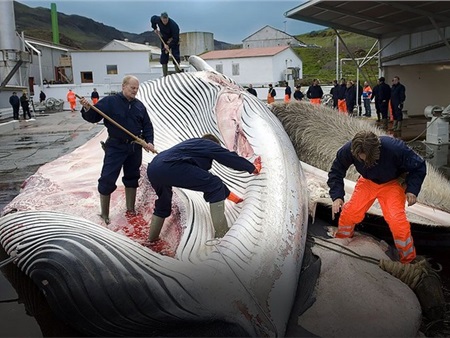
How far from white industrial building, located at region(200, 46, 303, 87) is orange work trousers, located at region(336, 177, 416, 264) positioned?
4425 cm

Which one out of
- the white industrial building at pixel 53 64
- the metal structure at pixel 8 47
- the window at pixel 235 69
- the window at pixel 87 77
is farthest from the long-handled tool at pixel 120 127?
the white industrial building at pixel 53 64

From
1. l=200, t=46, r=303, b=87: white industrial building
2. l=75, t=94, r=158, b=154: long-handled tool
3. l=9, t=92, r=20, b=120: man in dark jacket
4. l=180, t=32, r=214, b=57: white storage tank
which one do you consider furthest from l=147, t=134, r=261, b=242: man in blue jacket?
l=180, t=32, r=214, b=57: white storage tank

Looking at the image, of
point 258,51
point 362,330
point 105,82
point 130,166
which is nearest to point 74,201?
point 130,166

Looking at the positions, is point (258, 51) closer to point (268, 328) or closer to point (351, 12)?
point (351, 12)

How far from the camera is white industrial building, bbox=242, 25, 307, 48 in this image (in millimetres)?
74625

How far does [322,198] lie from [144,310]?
9.94 ft

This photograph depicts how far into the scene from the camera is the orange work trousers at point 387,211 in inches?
170

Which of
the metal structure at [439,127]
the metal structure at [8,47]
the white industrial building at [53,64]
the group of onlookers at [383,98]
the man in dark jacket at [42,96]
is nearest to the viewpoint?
the metal structure at [439,127]

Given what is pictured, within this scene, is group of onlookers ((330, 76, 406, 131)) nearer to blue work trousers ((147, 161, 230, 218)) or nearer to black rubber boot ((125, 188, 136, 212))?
black rubber boot ((125, 188, 136, 212))

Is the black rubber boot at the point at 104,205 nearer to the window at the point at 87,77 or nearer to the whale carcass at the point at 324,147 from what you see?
the whale carcass at the point at 324,147

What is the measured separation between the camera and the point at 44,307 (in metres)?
3.69

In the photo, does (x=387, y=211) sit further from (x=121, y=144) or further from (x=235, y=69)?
(x=235, y=69)

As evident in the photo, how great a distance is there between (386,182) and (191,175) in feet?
6.21

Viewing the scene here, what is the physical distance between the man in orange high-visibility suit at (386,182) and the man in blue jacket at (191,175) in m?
1.12
